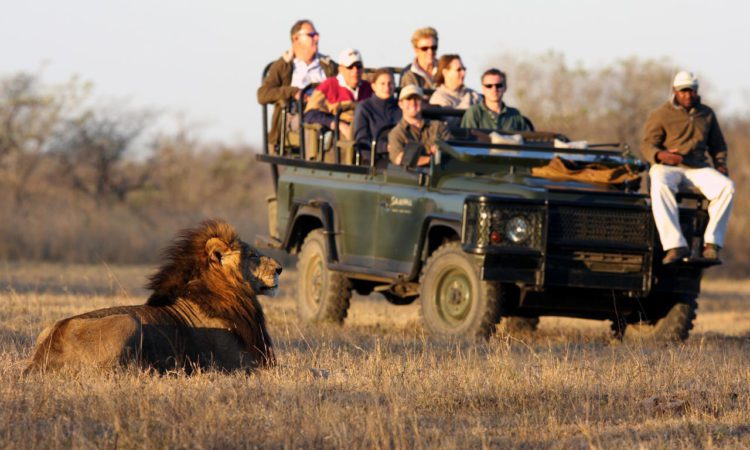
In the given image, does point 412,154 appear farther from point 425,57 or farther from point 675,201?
point 425,57

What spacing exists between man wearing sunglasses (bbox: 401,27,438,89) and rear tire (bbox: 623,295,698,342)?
363 centimetres

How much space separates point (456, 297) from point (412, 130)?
5.85 feet

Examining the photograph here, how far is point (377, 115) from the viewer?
14070mm

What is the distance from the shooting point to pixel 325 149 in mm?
14727

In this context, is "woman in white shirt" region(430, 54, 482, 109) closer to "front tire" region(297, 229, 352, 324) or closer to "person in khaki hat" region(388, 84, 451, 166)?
"person in khaki hat" region(388, 84, 451, 166)

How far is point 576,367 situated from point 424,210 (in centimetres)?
339

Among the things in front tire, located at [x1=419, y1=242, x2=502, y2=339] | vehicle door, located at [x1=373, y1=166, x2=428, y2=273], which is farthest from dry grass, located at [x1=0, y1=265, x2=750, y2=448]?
vehicle door, located at [x1=373, y1=166, x2=428, y2=273]

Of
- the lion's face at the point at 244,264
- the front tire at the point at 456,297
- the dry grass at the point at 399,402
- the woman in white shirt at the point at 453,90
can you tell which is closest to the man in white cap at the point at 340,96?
the woman in white shirt at the point at 453,90

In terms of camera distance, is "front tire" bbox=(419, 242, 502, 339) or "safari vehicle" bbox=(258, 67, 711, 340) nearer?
"safari vehicle" bbox=(258, 67, 711, 340)

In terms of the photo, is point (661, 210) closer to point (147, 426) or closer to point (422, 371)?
point (422, 371)

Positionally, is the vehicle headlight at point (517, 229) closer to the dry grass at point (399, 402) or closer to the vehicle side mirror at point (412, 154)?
the dry grass at point (399, 402)

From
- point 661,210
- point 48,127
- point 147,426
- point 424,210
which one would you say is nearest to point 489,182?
point 424,210

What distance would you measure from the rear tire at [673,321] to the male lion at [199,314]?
4606 millimetres

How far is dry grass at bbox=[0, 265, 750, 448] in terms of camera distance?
6.75m
